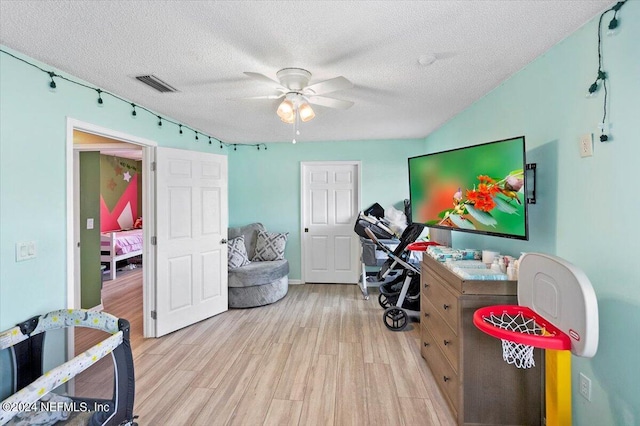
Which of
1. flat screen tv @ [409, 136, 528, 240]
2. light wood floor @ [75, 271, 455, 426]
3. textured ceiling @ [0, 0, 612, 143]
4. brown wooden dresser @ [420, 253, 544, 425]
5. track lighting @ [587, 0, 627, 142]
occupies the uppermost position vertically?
textured ceiling @ [0, 0, 612, 143]

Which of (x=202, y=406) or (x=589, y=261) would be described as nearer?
(x=589, y=261)

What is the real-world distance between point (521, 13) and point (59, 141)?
309cm

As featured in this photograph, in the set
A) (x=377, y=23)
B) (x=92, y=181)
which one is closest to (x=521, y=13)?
(x=377, y=23)

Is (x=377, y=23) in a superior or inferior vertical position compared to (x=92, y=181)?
superior

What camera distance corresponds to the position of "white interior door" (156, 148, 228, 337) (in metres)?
3.27

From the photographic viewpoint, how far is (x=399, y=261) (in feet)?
11.0

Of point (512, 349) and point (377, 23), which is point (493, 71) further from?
point (512, 349)

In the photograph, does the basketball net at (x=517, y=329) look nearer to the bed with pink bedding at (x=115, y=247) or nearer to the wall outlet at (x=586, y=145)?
the wall outlet at (x=586, y=145)

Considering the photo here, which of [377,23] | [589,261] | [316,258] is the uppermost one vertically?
[377,23]

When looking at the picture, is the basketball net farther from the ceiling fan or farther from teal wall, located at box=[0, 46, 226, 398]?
teal wall, located at box=[0, 46, 226, 398]

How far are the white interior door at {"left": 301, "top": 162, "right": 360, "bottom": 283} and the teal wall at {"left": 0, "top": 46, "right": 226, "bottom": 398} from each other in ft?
10.6

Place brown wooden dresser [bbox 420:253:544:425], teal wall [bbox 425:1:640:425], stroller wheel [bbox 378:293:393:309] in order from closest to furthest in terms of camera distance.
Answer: teal wall [bbox 425:1:640:425] → brown wooden dresser [bbox 420:253:544:425] → stroller wheel [bbox 378:293:393:309]

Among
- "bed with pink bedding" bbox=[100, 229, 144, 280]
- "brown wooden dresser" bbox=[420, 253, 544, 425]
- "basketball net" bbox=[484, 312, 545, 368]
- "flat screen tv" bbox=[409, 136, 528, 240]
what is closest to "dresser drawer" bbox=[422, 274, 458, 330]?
"brown wooden dresser" bbox=[420, 253, 544, 425]

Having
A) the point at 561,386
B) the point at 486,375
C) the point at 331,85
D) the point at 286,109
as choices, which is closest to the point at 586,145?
the point at 561,386
